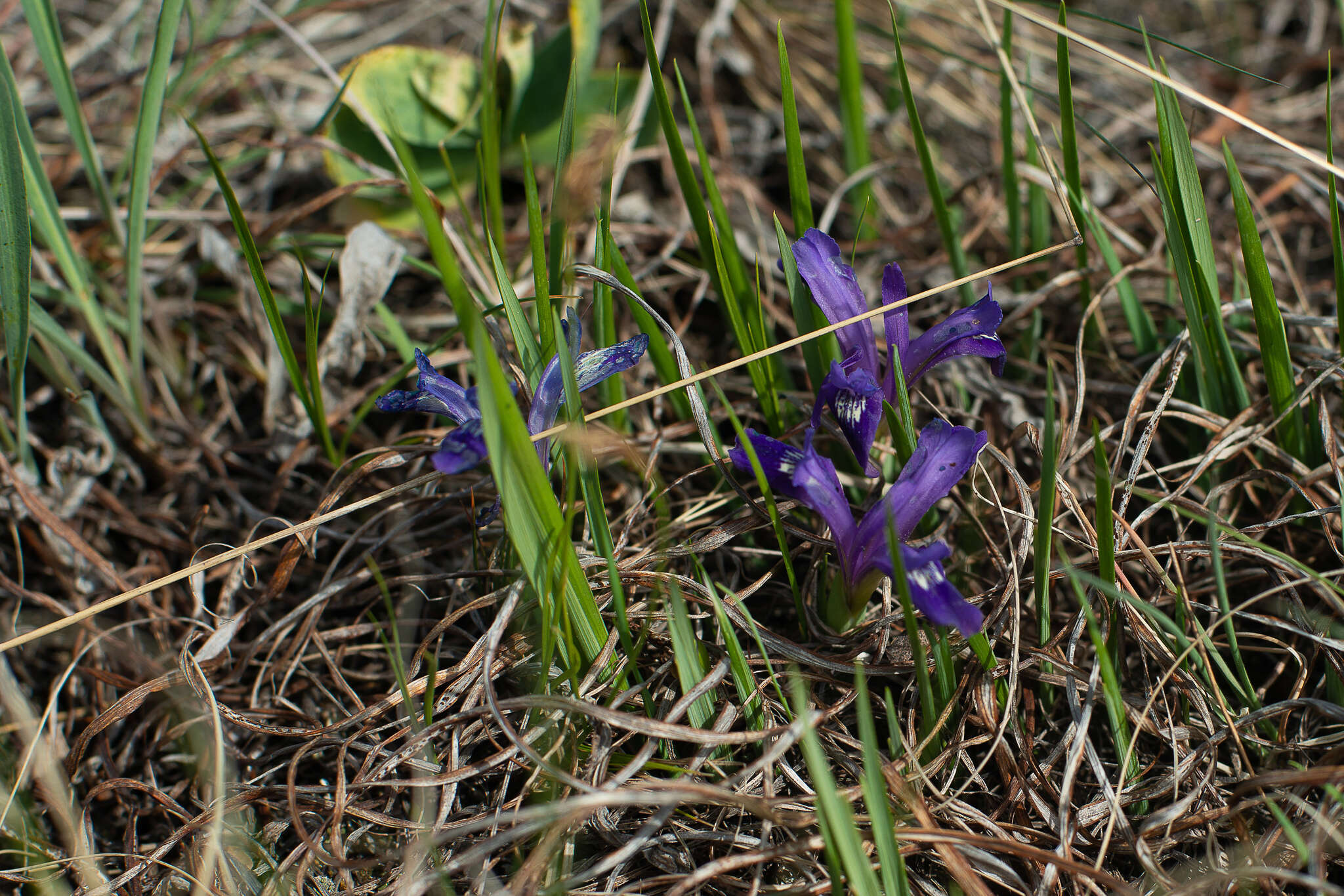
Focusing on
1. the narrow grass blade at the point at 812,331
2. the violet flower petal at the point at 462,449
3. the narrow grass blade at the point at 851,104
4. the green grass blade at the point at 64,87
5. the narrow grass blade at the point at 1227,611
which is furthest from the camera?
the narrow grass blade at the point at 851,104

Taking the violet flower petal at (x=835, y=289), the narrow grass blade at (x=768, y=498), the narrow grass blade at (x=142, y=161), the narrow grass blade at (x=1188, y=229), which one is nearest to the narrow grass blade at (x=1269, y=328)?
the narrow grass blade at (x=1188, y=229)

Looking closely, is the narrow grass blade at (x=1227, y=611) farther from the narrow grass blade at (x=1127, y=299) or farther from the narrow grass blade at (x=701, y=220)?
the narrow grass blade at (x=701, y=220)

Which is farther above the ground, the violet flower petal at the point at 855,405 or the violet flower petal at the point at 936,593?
the violet flower petal at the point at 855,405

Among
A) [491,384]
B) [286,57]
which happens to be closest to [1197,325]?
[491,384]

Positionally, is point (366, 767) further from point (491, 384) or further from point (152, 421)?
point (152, 421)

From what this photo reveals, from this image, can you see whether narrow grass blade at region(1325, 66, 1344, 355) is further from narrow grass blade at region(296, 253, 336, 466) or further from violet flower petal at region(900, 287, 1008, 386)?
narrow grass blade at region(296, 253, 336, 466)

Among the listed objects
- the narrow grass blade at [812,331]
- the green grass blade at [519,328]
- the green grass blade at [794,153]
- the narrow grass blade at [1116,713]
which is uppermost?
the green grass blade at [794,153]

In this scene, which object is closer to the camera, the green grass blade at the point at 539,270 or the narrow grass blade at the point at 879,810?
the narrow grass blade at the point at 879,810

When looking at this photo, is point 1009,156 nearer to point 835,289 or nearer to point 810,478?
point 835,289
